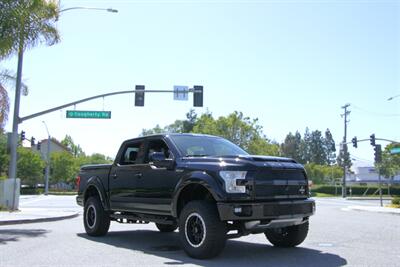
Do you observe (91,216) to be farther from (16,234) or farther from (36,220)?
(36,220)

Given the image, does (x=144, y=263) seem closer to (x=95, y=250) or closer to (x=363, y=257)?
(x=95, y=250)

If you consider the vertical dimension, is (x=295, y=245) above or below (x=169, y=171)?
below

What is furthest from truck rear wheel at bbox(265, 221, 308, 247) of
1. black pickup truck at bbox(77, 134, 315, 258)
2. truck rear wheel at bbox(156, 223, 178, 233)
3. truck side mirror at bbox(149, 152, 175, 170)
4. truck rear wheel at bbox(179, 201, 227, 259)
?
truck rear wheel at bbox(156, 223, 178, 233)

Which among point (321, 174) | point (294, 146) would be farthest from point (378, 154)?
point (294, 146)

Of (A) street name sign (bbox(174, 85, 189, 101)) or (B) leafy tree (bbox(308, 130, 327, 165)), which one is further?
(B) leafy tree (bbox(308, 130, 327, 165))

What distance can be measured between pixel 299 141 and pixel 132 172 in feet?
558

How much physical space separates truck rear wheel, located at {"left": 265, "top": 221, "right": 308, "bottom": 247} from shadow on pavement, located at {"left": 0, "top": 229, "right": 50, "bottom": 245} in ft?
18.3

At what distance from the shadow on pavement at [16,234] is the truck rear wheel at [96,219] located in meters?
1.46

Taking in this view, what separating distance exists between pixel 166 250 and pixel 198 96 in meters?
18.9

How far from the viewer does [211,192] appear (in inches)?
335

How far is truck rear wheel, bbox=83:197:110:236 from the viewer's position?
11703 mm

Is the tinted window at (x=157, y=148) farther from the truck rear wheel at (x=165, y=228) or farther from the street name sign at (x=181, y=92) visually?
the street name sign at (x=181, y=92)

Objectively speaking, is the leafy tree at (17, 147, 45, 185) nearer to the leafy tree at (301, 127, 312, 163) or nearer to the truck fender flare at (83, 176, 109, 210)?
the truck fender flare at (83, 176, 109, 210)

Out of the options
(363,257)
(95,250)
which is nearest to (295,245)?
(363,257)
